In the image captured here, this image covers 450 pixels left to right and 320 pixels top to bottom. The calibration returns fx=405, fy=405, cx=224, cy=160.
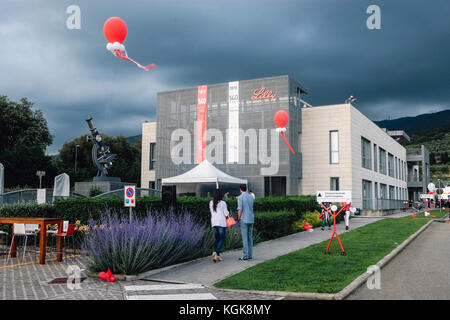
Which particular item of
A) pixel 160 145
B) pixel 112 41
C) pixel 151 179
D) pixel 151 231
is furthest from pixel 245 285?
pixel 151 179

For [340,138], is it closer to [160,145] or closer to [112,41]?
[160,145]

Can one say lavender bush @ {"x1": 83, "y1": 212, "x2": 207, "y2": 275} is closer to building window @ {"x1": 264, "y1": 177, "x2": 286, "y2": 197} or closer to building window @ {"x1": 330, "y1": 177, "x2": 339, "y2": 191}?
building window @ {"x1": 264, "y1": 177, "x2": 286, "y2": 197}

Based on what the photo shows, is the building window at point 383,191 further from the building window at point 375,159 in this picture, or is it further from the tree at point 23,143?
the tree at point 23,143

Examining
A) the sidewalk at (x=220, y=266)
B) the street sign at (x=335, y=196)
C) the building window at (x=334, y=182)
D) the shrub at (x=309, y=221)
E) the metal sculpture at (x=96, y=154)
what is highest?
the metal sculpture at (x=96, y=154)

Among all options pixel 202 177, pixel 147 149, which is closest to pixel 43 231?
pixel 202 177

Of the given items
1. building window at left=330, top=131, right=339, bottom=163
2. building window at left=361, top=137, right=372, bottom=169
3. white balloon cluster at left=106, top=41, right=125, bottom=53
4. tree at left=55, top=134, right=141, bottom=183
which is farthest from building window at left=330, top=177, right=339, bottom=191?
tree at left=55, top=134, right=141, bottom=183

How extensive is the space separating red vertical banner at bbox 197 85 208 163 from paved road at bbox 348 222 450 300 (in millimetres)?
24411

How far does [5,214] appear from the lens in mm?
13539

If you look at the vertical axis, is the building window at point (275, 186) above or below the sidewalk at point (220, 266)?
above

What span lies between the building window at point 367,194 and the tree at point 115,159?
98.7 feet

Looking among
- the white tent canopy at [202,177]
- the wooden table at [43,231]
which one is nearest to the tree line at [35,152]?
the white tent canopy at [202,177]

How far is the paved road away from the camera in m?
6.45

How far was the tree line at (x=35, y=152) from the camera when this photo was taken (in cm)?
4125
